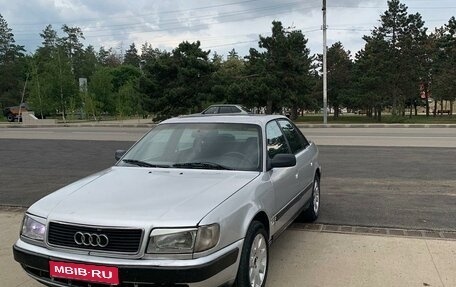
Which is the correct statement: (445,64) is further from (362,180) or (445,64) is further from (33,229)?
(33,229)

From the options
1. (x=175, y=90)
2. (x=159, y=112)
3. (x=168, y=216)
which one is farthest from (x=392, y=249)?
(x=159, y=112)

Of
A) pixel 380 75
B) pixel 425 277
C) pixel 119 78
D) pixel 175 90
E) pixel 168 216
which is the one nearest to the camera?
pixel 168 216

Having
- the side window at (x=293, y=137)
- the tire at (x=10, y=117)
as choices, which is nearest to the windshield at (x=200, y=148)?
the side window at (x=293, y=137)

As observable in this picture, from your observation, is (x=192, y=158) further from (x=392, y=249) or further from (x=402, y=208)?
(x=402, y=208)

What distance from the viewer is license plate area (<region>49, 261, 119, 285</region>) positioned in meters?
2.98

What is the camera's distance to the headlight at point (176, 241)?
9.86 ft

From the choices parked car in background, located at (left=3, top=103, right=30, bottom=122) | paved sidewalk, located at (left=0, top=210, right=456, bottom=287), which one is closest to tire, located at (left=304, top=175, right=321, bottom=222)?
paved sidewalk, located at (left=0, top=210, right=456, bottom=287)

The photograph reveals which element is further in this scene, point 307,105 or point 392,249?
point 307,105

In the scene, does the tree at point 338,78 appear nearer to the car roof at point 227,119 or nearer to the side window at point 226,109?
the side window at point 226,109

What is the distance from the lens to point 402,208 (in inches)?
265

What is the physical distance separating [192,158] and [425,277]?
94.3 inches

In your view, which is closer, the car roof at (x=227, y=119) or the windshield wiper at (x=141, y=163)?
the windshield wiper at (x=141, y=163)

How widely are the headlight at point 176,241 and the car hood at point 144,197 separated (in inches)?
2.1

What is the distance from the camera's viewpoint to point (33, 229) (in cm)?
339
